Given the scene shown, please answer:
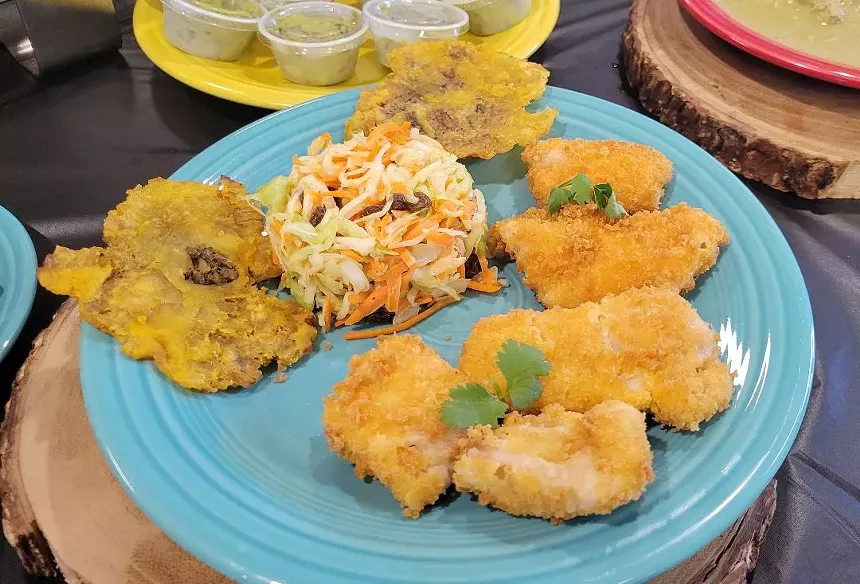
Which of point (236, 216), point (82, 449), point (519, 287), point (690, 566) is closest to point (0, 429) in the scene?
point (82, 449)

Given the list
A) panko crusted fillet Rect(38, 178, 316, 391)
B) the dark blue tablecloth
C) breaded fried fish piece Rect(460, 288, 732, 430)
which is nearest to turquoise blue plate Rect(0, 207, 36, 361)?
the dark blue tablecloth

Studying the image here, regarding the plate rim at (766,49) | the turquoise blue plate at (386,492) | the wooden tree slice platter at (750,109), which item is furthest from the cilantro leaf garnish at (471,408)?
the plate rim at (766,49)

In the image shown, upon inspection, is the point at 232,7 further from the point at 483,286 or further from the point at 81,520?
the point at 81,520

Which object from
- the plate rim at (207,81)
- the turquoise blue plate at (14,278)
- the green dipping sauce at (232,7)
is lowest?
the turquoise blue plate at (14,278)

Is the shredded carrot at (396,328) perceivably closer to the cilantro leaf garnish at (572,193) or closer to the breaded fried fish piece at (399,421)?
the breaded fried fish piece at (399,421)

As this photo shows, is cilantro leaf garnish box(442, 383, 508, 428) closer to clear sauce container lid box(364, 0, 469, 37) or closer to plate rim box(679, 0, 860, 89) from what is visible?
→ clear sauce container lid box(364, 0, 469, 37)

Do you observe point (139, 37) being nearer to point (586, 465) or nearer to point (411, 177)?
point (411, 177)
